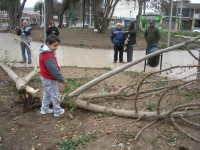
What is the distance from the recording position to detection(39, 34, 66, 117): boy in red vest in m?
3.78

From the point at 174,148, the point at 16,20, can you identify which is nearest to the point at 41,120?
the point at 174,148

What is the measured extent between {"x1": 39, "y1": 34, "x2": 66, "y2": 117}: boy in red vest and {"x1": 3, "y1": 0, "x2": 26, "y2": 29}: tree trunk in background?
2545cm

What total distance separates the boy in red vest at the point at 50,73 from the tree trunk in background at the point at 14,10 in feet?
83.5

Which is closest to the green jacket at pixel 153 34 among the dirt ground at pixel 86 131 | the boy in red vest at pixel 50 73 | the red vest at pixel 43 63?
the dirt ground at pixel 86 131

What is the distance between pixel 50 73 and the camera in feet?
12.6

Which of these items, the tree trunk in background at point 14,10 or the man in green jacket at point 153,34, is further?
the tree trunk in background at point 14,10


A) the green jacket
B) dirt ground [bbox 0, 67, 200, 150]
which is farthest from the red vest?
the green jacket

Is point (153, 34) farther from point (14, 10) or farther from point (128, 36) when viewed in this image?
point (14, 10)

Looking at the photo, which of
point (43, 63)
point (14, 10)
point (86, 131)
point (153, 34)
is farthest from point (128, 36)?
point (14, 10)

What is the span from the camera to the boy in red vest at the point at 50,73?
12.4 feet

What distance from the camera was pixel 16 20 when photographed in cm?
2736

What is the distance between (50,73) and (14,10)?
2811 centimetres

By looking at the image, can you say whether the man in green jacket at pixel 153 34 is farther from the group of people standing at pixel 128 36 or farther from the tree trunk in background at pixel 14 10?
the tree trunk in background at pixel 14 10

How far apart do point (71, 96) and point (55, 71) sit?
802 mm
